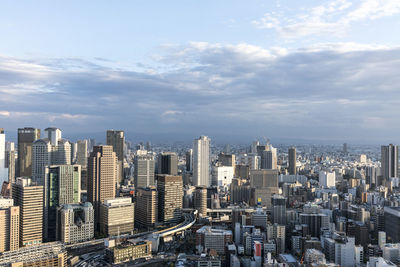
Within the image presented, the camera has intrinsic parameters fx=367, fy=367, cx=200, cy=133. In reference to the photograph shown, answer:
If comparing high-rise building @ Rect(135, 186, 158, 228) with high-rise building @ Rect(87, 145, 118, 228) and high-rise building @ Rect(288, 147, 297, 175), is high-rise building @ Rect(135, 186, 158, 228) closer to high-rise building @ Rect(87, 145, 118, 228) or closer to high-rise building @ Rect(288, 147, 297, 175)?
high-rise building @ Rect(87, 145, 118, 228)

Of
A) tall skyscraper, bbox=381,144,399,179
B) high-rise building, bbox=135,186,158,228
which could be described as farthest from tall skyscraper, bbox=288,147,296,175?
high-rise building, bbox=135,186,158,228

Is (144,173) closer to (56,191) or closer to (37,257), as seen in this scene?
(56,191)

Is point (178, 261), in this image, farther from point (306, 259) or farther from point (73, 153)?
point (73, 153)

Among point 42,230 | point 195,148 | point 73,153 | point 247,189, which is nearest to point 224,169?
point 195,148

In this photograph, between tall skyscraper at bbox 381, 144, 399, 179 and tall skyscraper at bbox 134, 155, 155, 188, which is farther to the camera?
tall skyscraper at bbox 381, 144, 399, 179

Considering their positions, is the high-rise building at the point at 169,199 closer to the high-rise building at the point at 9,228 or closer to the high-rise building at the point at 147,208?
the high-rise building at the point at 147,208

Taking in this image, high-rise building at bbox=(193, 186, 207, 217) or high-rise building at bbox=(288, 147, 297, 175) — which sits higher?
high-rise building at bbox=(288, 147, 297, 175)

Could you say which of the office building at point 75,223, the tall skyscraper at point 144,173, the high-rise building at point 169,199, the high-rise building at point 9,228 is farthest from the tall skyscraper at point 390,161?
the high-rise building at point 9,228
